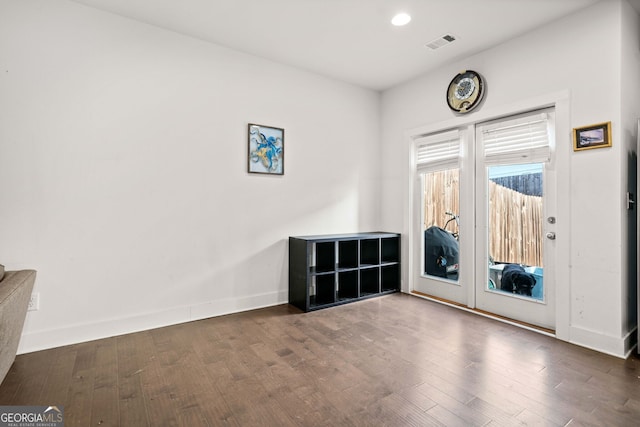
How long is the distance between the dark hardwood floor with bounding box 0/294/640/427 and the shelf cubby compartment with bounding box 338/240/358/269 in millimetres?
1000

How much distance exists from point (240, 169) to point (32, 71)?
1802 mm

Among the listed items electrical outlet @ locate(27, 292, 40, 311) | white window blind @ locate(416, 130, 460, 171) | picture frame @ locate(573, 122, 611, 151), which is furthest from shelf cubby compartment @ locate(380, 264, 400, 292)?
electrical outlet @ locate(27, 292, 40, 311)

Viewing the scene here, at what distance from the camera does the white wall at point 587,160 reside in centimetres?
250

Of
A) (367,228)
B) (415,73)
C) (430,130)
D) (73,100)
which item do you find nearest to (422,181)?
(430,130)

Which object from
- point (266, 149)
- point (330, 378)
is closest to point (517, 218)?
point (330, 378)

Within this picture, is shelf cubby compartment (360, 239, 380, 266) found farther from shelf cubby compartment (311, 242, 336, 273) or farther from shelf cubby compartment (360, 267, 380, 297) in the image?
shelf cubby compartment (311, 242, 336, 273)

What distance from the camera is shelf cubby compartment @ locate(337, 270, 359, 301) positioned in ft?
12.9

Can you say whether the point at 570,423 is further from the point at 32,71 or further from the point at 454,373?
the point at 32,71

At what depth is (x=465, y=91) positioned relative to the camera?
3518mm

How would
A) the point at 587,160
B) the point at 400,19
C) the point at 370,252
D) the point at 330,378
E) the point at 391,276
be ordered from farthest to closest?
the point at 391,276, the point at 370,252, the point at 400,19, the point at 587,160, the point at 330,378

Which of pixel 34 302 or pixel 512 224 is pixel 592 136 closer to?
pixel 512 224
